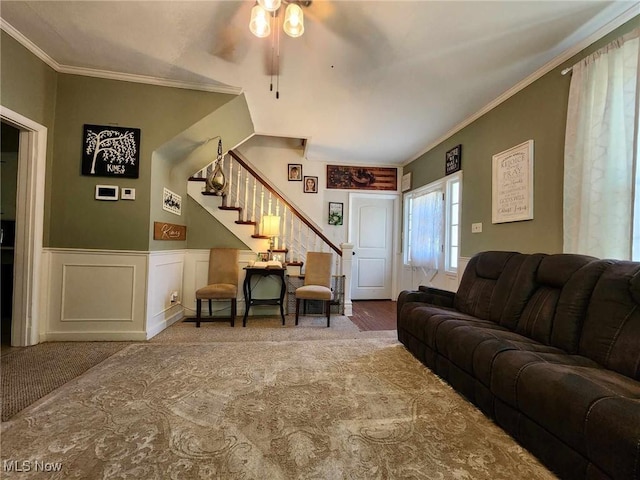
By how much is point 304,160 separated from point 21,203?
381 centimetres

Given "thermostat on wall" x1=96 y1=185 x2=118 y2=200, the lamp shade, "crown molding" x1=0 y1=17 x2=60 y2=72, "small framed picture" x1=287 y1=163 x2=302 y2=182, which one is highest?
Result: "crown molding" x1=0 y1=17 x2=60 y2=72

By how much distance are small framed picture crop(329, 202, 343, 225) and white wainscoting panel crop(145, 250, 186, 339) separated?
2614 millimetres

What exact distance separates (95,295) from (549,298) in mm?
3909

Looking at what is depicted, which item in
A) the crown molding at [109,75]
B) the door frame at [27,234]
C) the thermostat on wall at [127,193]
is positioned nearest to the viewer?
the crown molding at [109,75]

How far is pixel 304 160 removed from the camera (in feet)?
17.4

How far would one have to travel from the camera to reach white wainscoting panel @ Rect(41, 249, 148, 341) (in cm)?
279

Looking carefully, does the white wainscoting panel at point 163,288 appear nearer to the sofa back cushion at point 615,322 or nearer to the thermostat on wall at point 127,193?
the thermostat on wall at point 127,193

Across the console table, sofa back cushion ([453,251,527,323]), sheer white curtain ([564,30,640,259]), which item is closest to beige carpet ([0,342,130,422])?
the console table

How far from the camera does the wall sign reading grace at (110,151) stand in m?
2.83

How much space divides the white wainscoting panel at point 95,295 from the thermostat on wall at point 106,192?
1.77ft

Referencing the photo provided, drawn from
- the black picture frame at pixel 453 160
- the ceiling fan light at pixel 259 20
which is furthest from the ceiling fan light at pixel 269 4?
the black picture frame at pixel 453 160

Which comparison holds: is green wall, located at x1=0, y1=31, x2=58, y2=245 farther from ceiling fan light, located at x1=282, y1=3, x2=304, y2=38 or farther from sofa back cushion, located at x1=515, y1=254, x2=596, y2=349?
sofa back cushion, located at x1=515, y1=254, x2=596, y2=349

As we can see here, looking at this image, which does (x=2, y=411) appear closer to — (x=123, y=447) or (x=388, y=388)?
(x=123, y=447)

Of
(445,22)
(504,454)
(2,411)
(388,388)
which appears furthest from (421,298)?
(2,411)
